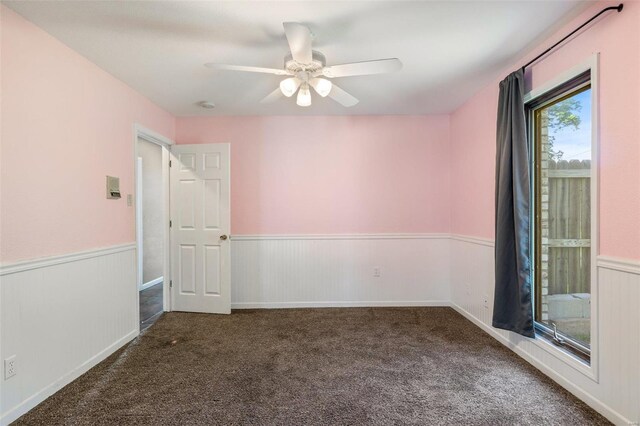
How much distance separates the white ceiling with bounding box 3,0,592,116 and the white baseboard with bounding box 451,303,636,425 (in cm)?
236

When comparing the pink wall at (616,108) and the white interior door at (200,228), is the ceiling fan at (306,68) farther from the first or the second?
the white interior door at (200,228)

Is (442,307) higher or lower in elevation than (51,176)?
lower

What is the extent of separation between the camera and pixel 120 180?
2.64m

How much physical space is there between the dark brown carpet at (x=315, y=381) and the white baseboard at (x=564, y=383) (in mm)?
44

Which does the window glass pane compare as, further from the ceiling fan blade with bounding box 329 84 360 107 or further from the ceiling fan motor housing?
the ceiling fan motor housing

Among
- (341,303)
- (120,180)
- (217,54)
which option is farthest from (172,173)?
(341,303)

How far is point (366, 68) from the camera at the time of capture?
5.93 ft

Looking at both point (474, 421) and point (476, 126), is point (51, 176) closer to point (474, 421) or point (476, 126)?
point (474, 421)

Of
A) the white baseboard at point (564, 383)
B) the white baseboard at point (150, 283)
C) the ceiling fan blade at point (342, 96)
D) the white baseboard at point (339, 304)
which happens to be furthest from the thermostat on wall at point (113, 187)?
the white baseboard at point (564, 383)

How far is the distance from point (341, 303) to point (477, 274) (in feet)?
5.27

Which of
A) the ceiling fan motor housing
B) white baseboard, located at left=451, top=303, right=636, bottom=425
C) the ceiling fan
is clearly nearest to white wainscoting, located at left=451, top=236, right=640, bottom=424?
white baseboard, located at left=451, top=303, right=636, bottom=425

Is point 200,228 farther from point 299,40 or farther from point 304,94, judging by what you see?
point 299,40

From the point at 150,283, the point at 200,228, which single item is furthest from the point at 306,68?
the point at 150,283

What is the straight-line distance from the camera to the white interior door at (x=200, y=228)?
11.4 feet
